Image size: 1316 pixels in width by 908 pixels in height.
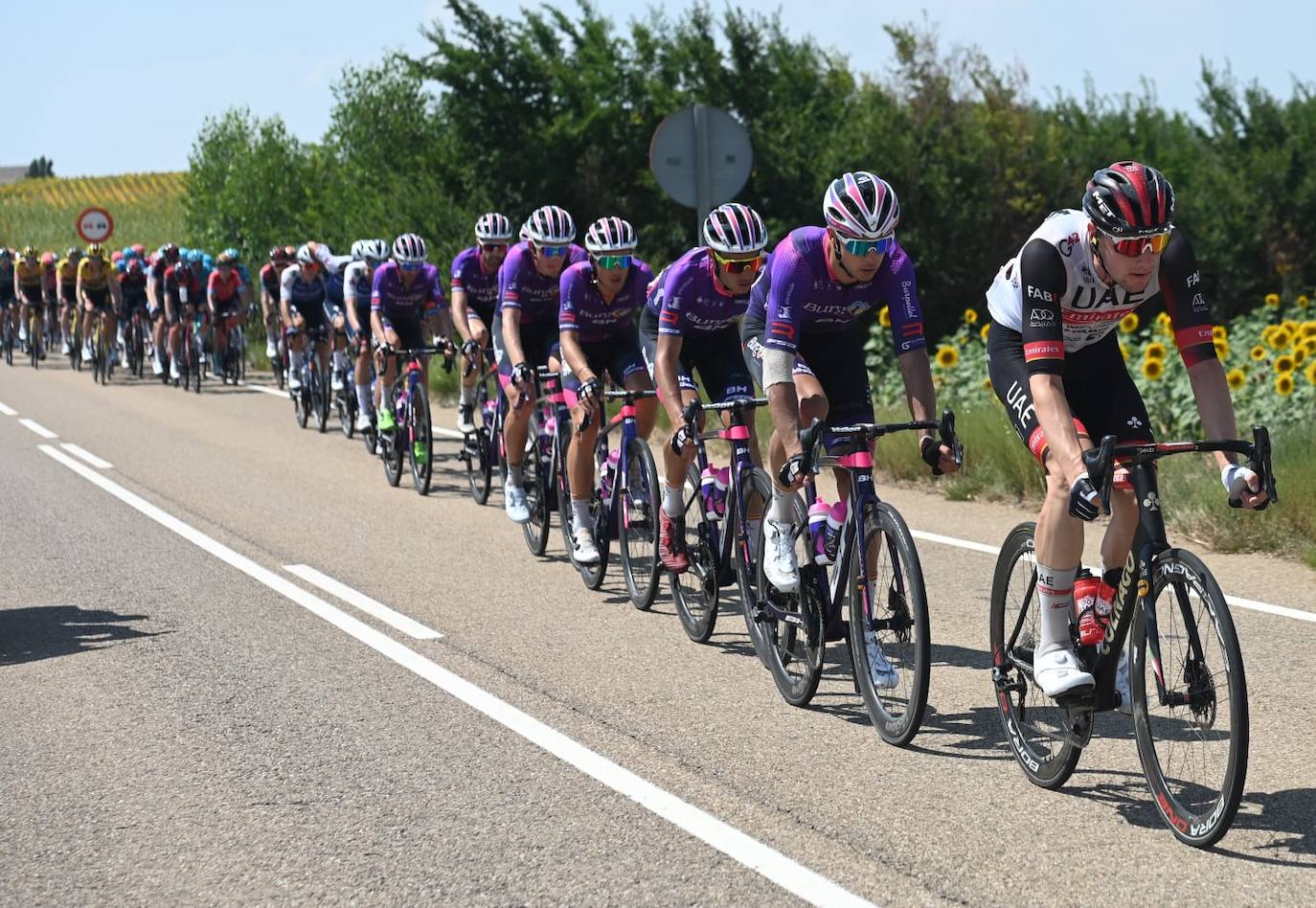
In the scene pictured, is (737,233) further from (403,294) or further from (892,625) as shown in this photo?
(403,294)

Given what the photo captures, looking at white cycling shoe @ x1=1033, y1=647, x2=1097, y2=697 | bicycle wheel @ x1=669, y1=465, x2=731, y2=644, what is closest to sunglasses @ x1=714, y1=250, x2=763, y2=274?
bicycle wheel @ x1=669, y1=465, x2=731, y2=644

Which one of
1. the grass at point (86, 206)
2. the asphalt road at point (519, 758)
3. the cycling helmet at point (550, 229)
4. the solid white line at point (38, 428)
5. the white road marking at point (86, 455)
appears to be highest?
the grass at point (86, 206)

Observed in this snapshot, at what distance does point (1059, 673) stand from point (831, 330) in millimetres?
Answer: 2313

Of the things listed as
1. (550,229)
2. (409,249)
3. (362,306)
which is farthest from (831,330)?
(362,306)

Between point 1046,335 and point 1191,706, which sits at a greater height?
point 1046,335

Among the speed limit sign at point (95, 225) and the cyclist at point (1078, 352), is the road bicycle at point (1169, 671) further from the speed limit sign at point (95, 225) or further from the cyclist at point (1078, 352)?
the speed limit sign at point (95, 225)

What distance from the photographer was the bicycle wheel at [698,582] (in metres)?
7.60

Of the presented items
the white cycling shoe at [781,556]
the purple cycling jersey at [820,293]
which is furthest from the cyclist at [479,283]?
the white cycling shoe at [781,556]

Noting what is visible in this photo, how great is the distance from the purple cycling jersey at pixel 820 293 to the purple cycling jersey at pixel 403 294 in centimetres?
753

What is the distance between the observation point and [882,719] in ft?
19.6

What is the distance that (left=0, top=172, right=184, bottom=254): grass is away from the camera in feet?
222

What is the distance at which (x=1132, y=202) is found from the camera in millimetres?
4672

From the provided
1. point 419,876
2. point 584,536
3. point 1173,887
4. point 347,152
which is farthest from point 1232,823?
point 347,152

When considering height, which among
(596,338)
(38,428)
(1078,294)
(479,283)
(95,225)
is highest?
(95,225)
